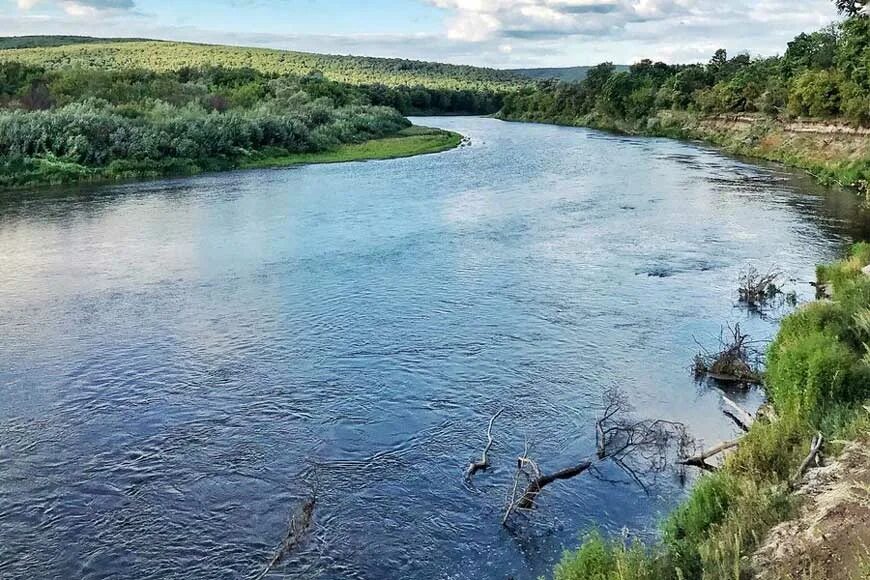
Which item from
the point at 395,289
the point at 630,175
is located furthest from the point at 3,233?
Result: the point at 630,175

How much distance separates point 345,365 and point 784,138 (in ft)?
165

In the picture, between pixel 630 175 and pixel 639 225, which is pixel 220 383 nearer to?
pixel 639 225

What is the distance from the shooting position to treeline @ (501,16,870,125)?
52125 millimetres

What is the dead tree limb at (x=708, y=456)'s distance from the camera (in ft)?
42.4

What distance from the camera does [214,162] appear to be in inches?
2149

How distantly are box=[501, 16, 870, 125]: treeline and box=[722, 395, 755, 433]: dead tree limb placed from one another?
39.1 metres

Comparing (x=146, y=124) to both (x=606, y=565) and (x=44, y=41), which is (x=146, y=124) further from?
(x=44, y=41)

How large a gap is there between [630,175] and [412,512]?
40.9 metres

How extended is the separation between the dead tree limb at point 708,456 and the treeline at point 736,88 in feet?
137

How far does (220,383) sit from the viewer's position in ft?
57.8

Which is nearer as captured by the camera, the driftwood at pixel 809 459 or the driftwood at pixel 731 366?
the driftwood at pixel 809 459

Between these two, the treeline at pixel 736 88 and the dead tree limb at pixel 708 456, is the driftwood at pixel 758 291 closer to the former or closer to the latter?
the dead tree limb at pixel 708 456

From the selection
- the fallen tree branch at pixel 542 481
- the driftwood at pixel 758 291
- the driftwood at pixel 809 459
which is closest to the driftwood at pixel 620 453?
the fallen tree branch at pixel 542 481

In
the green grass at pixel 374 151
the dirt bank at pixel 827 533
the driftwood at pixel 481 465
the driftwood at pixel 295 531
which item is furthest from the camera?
the green grass at pixel 374 151
